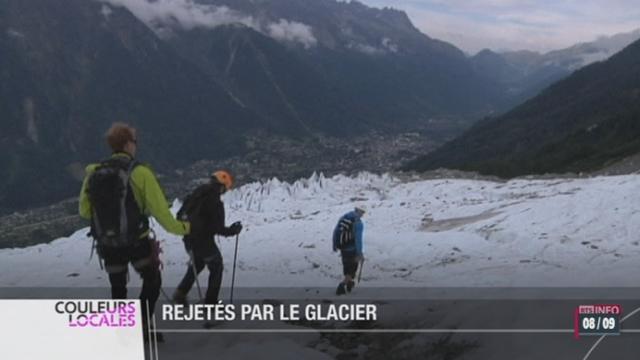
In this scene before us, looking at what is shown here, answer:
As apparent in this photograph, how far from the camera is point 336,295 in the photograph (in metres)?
13.3

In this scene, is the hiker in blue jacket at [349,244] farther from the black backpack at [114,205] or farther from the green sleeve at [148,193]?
the black backpack at [114,205]

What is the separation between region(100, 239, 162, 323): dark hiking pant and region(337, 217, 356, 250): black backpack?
587 cm

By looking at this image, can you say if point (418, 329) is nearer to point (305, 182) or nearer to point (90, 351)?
point (90, 351)

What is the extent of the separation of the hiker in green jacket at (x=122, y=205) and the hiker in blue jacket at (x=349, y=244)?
6.12m

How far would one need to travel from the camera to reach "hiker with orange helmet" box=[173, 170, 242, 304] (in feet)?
30.9

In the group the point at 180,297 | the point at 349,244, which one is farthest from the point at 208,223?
the point at 349,244

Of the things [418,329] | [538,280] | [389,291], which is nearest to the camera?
[418,329]

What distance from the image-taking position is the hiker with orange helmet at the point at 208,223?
9.43 m

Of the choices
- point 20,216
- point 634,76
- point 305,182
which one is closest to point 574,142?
Answer: point 305,182

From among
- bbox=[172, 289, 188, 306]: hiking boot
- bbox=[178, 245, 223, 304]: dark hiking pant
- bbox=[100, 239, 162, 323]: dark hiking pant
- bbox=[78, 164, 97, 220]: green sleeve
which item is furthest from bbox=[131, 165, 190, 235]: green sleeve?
bbox=[172, 289, 188, 306]: hiking boot

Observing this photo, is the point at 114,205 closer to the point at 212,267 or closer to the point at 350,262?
the point at 212,267

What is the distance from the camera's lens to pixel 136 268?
314 inches

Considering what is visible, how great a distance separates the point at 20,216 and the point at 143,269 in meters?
188

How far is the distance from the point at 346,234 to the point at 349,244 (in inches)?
8.7
